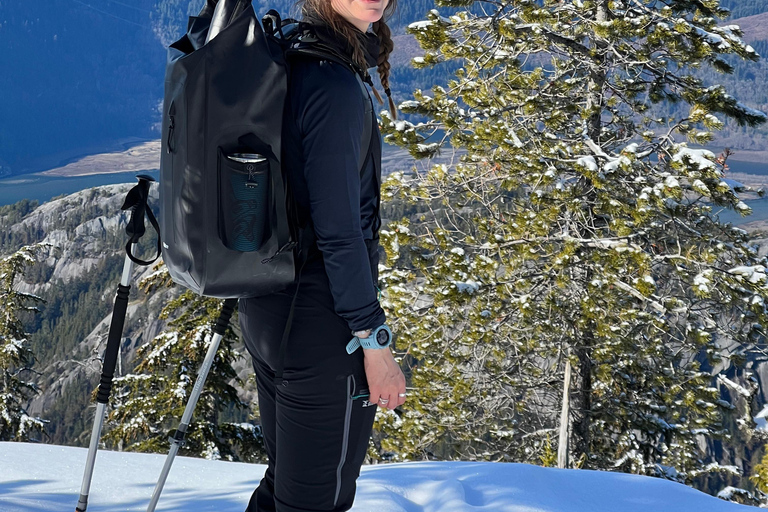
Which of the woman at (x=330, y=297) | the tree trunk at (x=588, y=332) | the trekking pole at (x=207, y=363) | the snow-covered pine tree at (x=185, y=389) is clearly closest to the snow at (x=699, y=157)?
the tree trunk at (x=588, y=332)

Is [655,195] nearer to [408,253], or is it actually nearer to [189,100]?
[408,253]

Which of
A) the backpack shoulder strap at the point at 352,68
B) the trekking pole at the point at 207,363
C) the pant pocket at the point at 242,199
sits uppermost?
the backpack shoulder strap at the point at 352,68

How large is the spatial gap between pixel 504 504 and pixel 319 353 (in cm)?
173

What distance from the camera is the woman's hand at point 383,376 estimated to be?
1.57 metres

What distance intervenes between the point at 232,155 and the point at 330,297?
0.42m

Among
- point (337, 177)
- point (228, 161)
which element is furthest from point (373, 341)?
point (228, 161)

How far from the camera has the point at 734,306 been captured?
314 inches

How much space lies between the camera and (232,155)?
1451 millimetres

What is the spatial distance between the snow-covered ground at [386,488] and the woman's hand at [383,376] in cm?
132

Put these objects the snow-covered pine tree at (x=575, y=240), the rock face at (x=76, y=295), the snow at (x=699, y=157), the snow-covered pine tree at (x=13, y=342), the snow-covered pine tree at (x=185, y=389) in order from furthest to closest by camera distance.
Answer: the rock face at (x=76, y=295)
the snow-covered pine tree at (x=13, y=342)
the snow-covered pine tree at (x=185, y=389)
the snow-covered pine tree at (x=575, y=240)
the snow at (x=699, y=157)

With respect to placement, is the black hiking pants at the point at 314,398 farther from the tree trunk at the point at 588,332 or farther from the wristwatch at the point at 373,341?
the tree trunk at the point at 588,332

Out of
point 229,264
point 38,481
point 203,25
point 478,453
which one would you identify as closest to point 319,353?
point 229,264

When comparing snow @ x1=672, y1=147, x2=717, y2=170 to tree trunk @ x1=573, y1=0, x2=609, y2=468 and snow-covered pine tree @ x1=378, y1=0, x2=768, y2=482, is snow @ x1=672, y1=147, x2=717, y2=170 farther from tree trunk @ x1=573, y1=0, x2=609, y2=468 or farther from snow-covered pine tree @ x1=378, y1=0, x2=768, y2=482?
tree trunk @ x1=573, y1=0, x2=609, y2=468

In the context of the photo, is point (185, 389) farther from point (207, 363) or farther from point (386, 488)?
point (207, 363)
